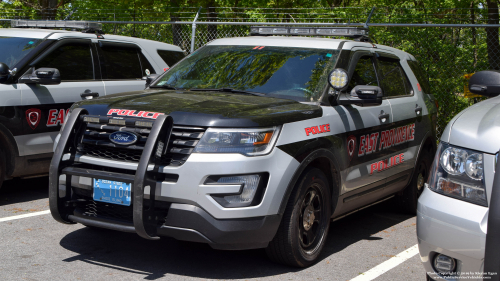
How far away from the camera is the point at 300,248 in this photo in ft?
14.8

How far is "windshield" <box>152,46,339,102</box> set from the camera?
5.07 m

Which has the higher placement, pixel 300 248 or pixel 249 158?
pixel 249 158

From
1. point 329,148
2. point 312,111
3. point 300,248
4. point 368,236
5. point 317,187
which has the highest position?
point 312,111

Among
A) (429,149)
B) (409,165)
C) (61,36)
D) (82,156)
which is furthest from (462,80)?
(82,156)

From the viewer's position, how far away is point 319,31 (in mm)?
6133

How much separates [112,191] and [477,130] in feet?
8.24

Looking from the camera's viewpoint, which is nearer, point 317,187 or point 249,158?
point 249,158

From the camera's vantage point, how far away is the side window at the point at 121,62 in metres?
7.44

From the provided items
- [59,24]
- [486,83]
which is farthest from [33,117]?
[486,83]

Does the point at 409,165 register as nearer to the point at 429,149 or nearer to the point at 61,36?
the point at 429,149

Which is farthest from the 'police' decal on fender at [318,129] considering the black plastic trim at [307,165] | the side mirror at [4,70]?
the side mirror at [4,70]

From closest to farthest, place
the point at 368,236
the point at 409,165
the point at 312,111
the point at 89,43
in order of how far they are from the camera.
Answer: the point at 312,111
the point at 368,236
the point at 409,165
the point at 89,43

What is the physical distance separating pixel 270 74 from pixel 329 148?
3.14 ft

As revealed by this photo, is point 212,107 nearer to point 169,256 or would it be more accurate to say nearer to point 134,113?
point 134,113
